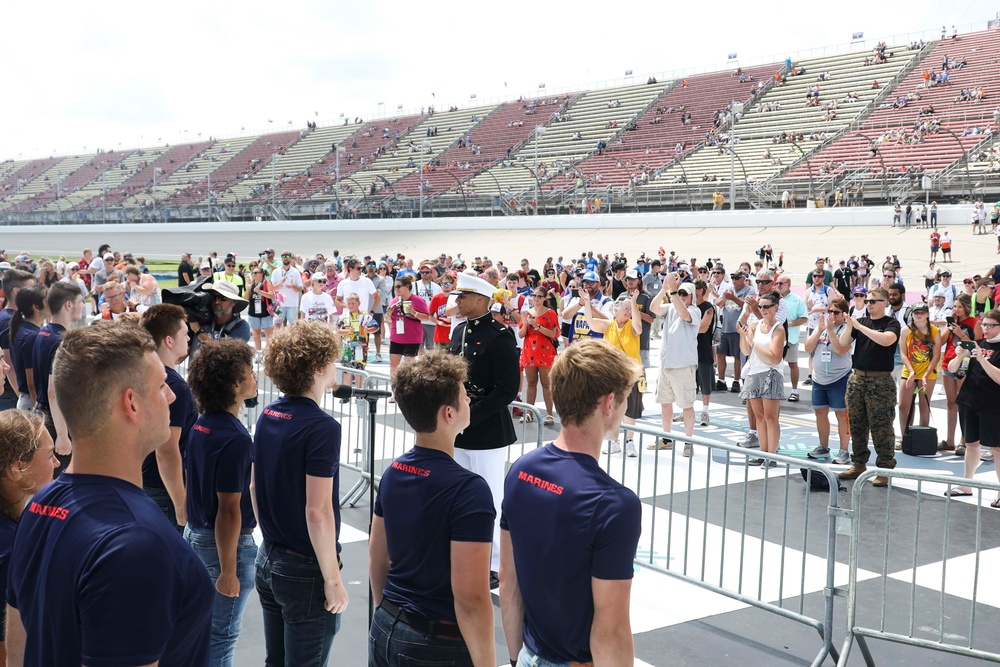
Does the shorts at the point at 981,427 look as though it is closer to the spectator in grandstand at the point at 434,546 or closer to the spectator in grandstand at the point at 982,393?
the spectator in grandstand at the point at 982,393

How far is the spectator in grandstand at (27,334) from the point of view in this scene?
6.17 metres

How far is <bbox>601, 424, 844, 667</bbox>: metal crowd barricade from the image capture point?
4.67 m

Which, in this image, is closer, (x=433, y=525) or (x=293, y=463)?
(x=433, y=525)

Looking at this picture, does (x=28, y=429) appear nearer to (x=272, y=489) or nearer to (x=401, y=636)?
(x=272, y=489)

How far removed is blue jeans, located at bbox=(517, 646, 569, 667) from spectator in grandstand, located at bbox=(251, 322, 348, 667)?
824mm

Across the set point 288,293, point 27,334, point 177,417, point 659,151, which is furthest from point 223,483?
point 659,151

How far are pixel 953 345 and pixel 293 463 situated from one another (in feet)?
25.1

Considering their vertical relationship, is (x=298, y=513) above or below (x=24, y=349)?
below

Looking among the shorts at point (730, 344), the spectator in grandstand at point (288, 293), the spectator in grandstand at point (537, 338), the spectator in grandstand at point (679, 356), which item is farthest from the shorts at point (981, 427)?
the spectator in grandstand at point (288, 293)

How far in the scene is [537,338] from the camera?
33.2 feet

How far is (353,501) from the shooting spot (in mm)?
6977

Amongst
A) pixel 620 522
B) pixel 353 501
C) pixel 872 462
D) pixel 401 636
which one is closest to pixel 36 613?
pixel 401 636

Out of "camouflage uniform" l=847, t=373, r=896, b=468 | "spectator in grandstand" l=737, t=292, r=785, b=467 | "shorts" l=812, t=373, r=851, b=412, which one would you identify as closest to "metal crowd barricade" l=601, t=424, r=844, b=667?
"spectator in grandstand" l=737, t=292, r=785, b=467

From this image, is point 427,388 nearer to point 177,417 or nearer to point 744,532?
point 177,417
